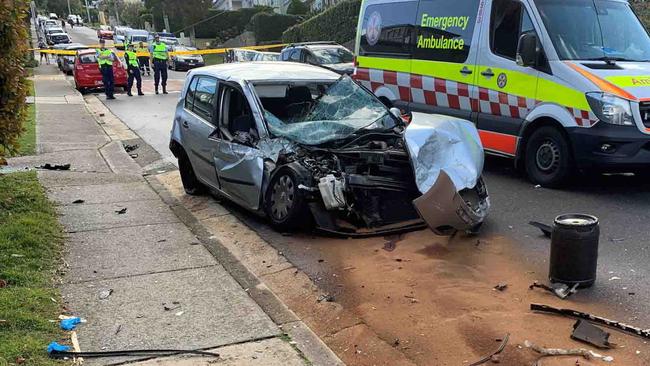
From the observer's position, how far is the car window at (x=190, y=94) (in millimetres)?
7367

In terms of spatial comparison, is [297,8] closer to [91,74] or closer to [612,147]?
[91,74]

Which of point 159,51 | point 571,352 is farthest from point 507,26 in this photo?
point 159,51

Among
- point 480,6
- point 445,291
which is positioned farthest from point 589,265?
point 480,6

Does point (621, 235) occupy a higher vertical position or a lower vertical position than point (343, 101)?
lower

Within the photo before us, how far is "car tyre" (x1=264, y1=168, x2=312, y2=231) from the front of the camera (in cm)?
536

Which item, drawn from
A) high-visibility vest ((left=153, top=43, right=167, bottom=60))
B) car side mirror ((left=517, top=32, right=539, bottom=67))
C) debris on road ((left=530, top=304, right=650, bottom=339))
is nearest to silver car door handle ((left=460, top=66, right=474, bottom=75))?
car side mirror ((left=517, top=32, right=539, bottom=67))

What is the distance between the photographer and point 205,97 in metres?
7.00

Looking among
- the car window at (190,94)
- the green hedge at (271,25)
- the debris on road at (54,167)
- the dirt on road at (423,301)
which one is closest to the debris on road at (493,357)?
the dirt on road at (423,301)

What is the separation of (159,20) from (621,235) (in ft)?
216

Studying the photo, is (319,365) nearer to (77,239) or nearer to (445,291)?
(445,291)

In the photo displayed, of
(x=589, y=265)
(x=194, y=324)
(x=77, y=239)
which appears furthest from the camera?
(x=77, y=239)

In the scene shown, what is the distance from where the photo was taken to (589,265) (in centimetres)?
410

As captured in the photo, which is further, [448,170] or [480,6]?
[480,6]

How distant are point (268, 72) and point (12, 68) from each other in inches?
101
